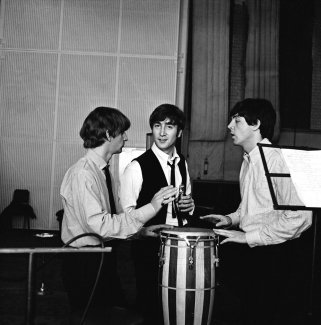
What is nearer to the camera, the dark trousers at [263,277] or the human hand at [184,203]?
the dark trousers at [263,277]

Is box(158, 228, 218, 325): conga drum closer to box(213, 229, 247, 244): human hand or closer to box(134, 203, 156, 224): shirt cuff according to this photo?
box(213, 229, 247, 244): human hand

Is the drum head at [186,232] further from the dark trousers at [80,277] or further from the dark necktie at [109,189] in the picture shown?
the dark trousers at [80,277]

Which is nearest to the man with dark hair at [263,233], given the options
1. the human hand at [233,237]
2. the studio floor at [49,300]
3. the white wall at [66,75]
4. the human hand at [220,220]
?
the human hand at [233,237]

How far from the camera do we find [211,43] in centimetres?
693

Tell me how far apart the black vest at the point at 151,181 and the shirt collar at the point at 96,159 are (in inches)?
23.0

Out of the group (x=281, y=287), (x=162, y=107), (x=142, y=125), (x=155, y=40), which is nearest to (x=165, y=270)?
(x=281, y=287)

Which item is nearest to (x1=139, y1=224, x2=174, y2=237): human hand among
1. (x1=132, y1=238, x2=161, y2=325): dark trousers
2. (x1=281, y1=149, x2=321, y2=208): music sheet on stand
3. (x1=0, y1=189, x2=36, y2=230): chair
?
(x1=132, y1=238, x2=161, y2=325): dark trousers

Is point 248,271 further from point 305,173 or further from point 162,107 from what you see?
point 162,107

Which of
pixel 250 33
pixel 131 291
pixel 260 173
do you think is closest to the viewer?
pixel 260 173

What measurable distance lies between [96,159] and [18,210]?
14.6ft

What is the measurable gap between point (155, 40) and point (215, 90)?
1.17 meters

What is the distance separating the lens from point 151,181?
279 cm

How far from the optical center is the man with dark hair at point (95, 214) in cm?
188

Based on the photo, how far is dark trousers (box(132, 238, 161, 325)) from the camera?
270 cm
